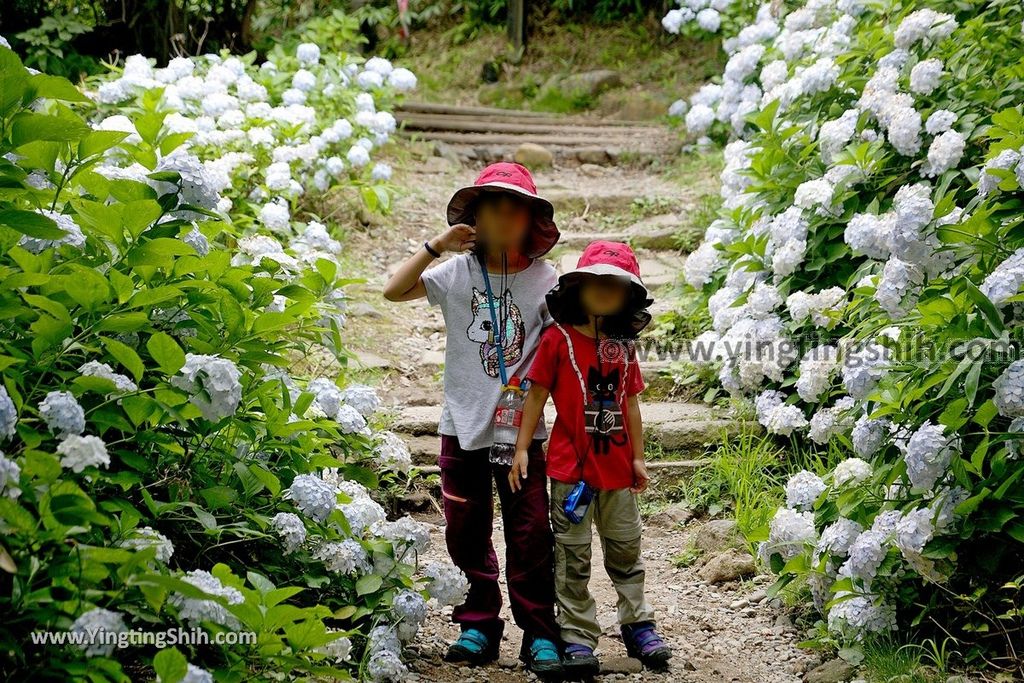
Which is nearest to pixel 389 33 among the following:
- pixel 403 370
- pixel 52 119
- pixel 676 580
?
pixel 403 370

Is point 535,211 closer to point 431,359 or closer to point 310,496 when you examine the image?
point 310,496

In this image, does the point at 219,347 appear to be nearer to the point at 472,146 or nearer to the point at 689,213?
the point at 689,213

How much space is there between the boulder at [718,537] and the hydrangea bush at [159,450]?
1201mm

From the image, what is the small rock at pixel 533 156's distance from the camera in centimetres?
741

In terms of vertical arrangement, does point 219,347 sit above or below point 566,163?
below

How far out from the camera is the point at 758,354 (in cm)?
403

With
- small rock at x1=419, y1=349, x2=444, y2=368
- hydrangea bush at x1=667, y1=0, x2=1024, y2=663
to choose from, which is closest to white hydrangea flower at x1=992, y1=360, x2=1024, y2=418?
hydrangea bush at x1=667, y1=0, x2=1024, y2=663

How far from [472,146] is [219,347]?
5.76 metres

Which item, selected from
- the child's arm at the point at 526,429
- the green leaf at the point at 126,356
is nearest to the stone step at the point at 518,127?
the child's arm at the point at 526,429

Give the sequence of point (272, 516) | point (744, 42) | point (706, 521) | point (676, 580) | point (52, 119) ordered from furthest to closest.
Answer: point (744, 42) → point (706, 521) → point (676, 580) → point (272, 516) → point (52, 119)

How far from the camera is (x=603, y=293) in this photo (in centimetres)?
267

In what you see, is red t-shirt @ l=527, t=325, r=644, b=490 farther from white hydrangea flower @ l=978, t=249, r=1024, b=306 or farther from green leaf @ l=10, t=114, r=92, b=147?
green leaf @ l=10, t=114, r=92, b=147

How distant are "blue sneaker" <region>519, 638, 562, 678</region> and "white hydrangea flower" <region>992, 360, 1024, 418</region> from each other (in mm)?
1256

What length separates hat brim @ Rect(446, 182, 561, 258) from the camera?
269 centimetres
